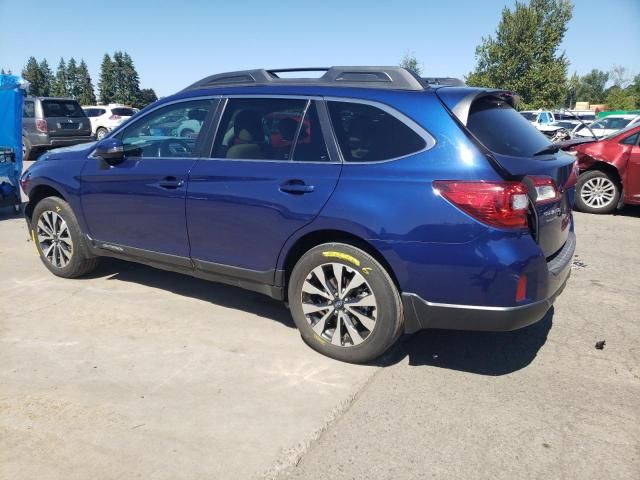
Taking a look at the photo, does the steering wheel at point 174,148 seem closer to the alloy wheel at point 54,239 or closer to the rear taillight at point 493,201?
the alloy wheel at point 54,239

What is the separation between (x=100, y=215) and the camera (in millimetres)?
4621

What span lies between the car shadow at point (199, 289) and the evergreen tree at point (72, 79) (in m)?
97.6

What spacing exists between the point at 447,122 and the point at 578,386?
70.0 inches

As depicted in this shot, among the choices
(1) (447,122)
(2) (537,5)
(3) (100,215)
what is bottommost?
(3) (100,215)

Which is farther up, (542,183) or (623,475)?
(542,183)

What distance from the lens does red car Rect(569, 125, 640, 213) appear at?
829 cm

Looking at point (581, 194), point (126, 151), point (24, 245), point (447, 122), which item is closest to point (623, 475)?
point (447, 122)

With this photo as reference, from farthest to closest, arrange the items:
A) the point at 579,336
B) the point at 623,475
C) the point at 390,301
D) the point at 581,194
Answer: the point at 581,194 < the point at 579,336 < the point at 390,301 < the point at 623,475

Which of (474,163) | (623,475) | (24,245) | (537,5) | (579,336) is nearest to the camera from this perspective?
(623,475)

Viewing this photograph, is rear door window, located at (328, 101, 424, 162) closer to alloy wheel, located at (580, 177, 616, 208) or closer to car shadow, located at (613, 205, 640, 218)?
alloy wheel, located at (580, 177, 616, 208)

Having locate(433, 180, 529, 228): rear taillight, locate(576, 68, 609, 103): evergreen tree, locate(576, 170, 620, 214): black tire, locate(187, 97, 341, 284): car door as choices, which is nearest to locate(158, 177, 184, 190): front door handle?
locate(187, 97, 341, 284): car door

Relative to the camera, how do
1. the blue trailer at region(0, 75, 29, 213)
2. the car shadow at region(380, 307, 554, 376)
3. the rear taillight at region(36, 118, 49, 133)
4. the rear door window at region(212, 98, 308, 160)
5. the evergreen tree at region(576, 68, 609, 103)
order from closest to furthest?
the car shadow at region(380, 307, 554, 376) < the rear door window at region(212, 98, 308, 160) < the blue trailer at region(0, 75, 29, 213) < the rear taillight at region(36, 118, 49, 133) < the evergreen tree at region(576, 68, 609, 103)

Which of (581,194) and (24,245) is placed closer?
(24,245)

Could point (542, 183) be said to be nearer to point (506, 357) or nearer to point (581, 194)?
point (506, 357)
